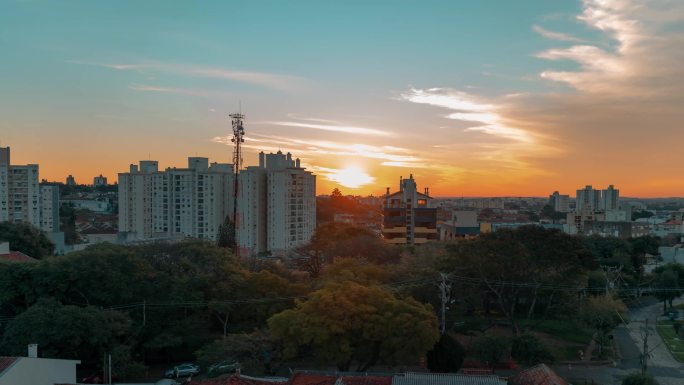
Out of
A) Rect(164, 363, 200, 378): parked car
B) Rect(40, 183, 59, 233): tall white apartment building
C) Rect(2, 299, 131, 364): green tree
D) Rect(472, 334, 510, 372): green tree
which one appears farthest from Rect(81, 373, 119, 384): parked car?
Rect(40, 183, 59, 233): tall white apartment building

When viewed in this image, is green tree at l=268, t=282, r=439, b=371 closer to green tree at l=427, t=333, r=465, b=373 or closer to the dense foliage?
the dense foliage

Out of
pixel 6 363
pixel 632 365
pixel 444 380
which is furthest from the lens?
pixel 632 365

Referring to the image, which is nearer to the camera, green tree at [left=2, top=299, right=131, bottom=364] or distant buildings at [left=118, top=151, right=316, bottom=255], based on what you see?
green tree at [left=2, top=299, right=131, bottom=364]

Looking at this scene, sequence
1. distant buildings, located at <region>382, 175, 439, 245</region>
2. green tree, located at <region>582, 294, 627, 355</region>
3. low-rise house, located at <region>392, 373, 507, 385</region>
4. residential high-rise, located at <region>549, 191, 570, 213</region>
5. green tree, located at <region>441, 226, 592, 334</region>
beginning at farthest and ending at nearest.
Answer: residential high-rise, located at <region>549, 191, 570, 213</region> < distant buildings, located at <region>382, 175, 439, 245</region> < green tree, located at <region>441, 226, 592, 334</region> < green tree, located at <region>582, 294, 627, 355</region> < low-rise house, located at <region>392, 373, 507, 385</region>

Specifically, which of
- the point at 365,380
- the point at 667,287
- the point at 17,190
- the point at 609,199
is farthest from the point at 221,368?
the point at 609,199

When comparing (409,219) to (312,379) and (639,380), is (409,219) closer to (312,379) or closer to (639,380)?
(639,380)

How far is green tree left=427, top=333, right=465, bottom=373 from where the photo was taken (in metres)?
17.0

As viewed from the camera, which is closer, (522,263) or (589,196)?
(522,263)

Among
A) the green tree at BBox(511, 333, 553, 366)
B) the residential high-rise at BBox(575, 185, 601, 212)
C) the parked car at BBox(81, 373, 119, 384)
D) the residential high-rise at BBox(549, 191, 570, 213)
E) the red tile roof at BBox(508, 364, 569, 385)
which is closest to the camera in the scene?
the red tile roof at BBox(508, 364, 569, 385)

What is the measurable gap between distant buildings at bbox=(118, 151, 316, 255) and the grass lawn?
89.1 feet

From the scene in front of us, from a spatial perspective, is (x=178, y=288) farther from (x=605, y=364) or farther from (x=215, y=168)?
(x=215, y=168)

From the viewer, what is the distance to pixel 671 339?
24.8 m

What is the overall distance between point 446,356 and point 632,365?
26.1 ft

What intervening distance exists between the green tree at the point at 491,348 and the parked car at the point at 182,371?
898 centimetres
